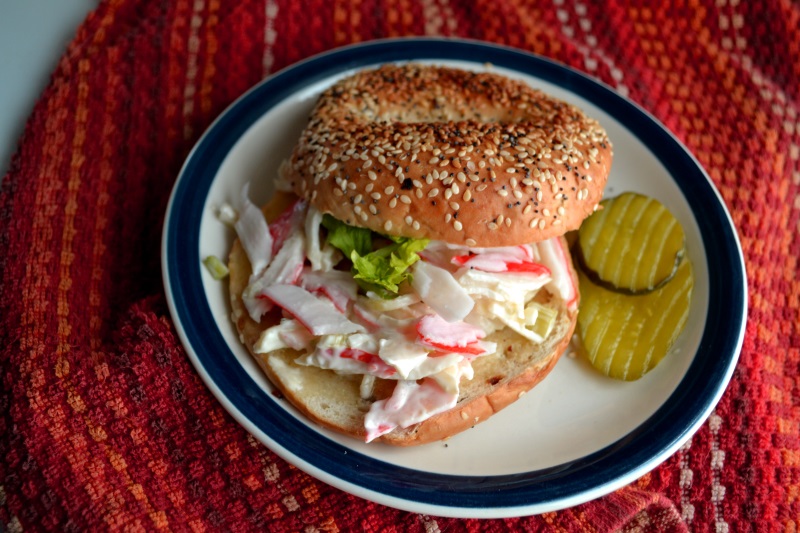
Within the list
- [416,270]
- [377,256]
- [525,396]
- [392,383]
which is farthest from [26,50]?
[525,396]

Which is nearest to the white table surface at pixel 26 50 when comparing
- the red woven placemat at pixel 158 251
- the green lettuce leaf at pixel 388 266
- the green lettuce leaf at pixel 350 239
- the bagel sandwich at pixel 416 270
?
the red woven placemat at pixel 158 251

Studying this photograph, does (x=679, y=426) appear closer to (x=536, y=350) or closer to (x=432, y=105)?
(x=536, y=350)

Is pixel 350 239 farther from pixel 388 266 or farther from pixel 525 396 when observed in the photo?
pixel 525 396

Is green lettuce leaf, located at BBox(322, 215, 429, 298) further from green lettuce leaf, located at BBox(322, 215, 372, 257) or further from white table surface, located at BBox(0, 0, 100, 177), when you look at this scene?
white table surface, located at BBox(0, 0, 100, 177)

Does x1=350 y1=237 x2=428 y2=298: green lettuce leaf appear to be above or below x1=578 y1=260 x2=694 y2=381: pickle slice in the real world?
above

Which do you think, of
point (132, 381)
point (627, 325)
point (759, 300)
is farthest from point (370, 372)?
point (759, 300)

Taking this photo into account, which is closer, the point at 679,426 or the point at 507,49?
the point at 679,426

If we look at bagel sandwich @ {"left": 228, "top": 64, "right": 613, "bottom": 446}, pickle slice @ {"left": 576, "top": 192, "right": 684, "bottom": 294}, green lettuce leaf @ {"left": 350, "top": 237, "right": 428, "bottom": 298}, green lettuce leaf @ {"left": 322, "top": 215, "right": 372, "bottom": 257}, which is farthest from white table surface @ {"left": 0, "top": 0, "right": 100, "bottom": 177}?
pickle slice @ {"left": 576, "top": 192, "right": 684, "bottom": 294}
